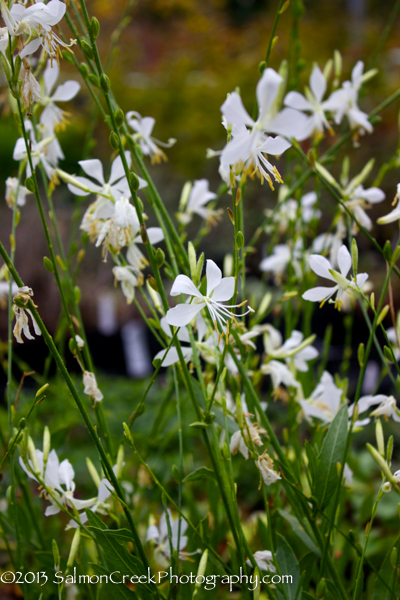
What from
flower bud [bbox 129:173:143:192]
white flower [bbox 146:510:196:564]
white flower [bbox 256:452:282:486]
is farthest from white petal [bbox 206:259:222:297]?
white flower [bbox 146:510:196:564]

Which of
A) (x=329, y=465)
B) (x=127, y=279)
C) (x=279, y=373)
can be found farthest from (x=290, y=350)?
(x=127, y=279)

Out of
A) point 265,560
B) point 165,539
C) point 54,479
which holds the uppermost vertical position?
point 54,479

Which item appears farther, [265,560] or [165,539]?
[165,539]

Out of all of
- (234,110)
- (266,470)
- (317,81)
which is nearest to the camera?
(234,110)

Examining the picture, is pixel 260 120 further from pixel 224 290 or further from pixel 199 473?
pixel 199 473

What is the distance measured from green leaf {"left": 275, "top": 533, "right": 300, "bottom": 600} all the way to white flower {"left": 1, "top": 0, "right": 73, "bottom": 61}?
749 mm

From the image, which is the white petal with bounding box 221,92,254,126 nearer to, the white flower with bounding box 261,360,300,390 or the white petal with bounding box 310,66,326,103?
the white flower with bounding box 261,360,300,390

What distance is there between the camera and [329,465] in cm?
77

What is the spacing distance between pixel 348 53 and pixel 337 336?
4.41m

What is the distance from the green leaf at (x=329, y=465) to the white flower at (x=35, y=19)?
67 centimetres

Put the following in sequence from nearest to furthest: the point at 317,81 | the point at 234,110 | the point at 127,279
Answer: the point at 234,110
the point at 127,279
the point at 317,81

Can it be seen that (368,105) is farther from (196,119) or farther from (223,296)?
(223,296)

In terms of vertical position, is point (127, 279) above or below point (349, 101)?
below

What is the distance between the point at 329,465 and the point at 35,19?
0.72 m
